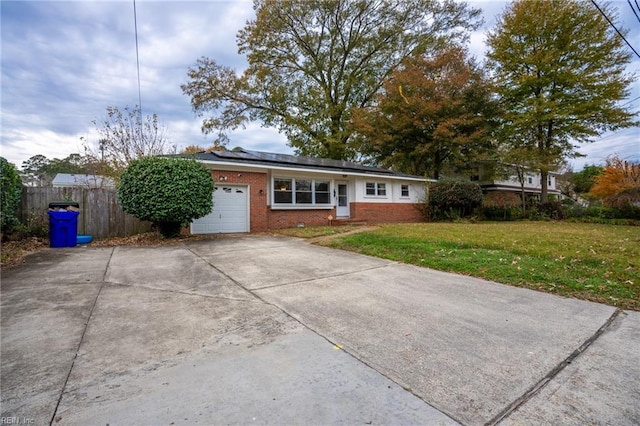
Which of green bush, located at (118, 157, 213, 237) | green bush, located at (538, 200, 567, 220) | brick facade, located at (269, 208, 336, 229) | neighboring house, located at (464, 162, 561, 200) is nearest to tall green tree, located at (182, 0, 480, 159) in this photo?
brick facade, located at (269, 208, 336, 229)

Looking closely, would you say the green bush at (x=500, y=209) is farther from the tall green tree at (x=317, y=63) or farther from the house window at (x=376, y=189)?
the tall green tree at (x=317, y=63)

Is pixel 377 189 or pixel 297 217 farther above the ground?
pixel 377 189

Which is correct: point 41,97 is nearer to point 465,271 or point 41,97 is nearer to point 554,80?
point 465,271

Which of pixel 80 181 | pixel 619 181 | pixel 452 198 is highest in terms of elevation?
pixel 80 181

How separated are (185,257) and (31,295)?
2.83 m

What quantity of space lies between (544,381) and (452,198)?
1640cm

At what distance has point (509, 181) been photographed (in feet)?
97.0

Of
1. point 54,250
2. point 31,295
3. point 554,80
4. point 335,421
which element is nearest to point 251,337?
point 335,421

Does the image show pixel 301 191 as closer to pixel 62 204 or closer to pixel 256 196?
pixel 256 196

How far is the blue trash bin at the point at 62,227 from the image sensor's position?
26.3 feet

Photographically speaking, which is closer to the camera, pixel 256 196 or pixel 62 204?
pixel 62 204

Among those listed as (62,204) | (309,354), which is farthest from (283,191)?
(309,354)

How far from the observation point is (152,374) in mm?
2170

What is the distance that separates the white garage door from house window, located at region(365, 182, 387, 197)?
7.25 meters
